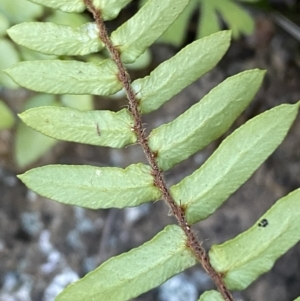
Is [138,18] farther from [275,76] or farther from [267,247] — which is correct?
[275,76]

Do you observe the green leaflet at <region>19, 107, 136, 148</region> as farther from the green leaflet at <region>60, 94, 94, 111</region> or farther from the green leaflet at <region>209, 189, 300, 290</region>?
the green leaflet at <region>60, 94, 94, 111</region>

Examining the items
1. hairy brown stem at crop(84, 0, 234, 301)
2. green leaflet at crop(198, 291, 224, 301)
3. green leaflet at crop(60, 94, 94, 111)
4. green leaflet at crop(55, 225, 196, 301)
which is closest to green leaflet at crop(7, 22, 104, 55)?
hairy brown stem at crop(84, 0, 234, 301)

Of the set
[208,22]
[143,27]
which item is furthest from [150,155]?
[208,22]

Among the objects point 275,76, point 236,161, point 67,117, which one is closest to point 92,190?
point 67,117

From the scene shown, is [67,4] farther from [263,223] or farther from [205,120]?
[263,223]

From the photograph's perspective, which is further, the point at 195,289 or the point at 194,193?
the point at 195,289

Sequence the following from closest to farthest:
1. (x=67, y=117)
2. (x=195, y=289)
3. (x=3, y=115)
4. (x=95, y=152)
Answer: (x=67, y=117), (x=3, y=115), (x=195, y=289), (x=95, y=152)

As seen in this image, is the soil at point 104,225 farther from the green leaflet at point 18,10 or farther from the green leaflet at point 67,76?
the green leaflet at point 67,76
